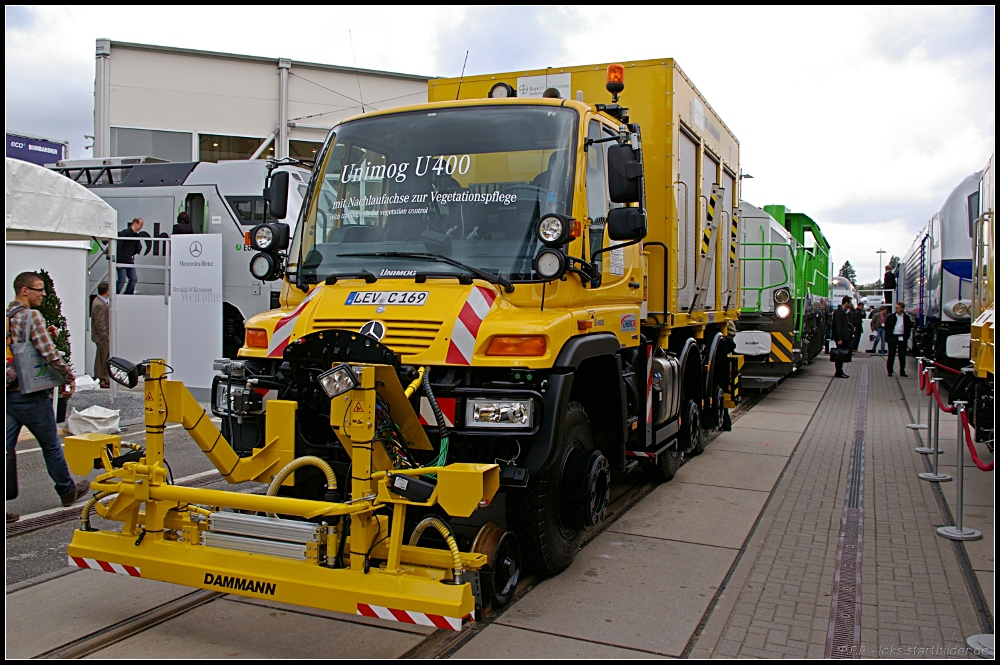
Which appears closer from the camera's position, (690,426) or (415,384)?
(415,384)

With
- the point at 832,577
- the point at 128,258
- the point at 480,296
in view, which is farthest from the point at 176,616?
the point at 128,258

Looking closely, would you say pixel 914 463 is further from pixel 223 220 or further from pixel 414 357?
pixel 223 220

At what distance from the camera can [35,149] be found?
2556 centimetres

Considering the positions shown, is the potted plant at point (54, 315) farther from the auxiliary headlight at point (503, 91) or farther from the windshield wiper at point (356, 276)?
the auxiliary headlight at point (503, 91)

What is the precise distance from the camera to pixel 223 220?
14906 mm

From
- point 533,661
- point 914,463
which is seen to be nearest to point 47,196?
point 533,661

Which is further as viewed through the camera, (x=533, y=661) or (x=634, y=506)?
(x=634, y=506)

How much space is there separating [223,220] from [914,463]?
471 inches

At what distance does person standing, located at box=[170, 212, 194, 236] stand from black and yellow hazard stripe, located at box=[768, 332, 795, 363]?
10.8 metres

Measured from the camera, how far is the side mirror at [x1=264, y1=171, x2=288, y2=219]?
571 cm

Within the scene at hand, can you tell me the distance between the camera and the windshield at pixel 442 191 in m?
4.92

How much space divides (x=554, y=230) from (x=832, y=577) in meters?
2.92

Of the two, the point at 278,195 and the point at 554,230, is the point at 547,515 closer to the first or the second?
the point at 554,230

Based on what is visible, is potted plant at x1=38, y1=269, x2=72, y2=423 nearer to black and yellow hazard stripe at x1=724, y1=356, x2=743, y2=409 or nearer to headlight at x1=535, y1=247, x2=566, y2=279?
black and yellow hazard stripe at x1=724, y1=356, x2=743, y2=409
